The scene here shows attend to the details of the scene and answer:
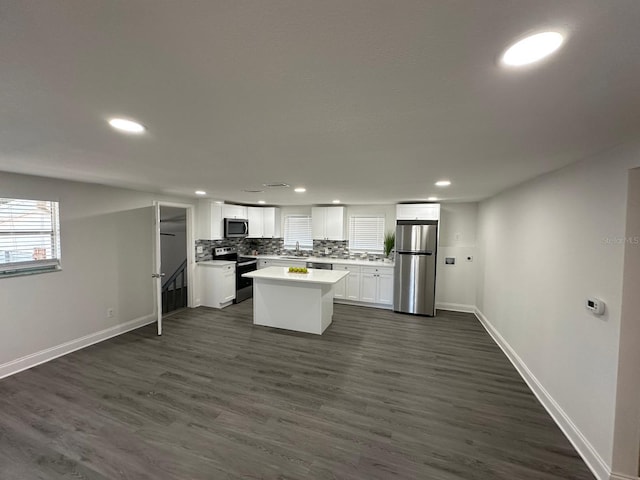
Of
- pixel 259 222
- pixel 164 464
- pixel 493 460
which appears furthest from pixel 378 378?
pixel 259 222

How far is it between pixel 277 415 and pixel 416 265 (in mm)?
3780

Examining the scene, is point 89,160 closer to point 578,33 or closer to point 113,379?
point 113,379

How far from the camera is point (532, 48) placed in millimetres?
794

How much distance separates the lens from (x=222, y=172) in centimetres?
267

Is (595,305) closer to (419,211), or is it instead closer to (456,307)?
(419,211)

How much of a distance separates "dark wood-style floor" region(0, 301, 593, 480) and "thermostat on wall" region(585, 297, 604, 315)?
113 centimetres

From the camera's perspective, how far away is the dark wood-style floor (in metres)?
1.89

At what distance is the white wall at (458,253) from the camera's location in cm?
538

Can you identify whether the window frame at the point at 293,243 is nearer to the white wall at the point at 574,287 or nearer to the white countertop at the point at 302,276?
the white countertop at the point at 302,276

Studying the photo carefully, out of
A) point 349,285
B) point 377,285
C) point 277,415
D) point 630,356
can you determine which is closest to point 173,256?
point 349,285

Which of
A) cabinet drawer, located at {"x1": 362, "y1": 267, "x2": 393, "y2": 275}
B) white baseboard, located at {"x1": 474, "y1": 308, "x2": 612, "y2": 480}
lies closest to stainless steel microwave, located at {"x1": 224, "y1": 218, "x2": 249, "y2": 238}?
cabinet drawer, located at {"x1": 362, "y1": 267, "x2": 393, "y2": 275}

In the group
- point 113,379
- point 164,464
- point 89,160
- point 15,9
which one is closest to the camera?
point 15,9

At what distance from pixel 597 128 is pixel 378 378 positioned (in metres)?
2.80

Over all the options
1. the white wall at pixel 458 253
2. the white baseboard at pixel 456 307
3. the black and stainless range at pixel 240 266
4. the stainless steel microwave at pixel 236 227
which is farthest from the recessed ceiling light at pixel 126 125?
A: the white baseboard at pixel 456 307
